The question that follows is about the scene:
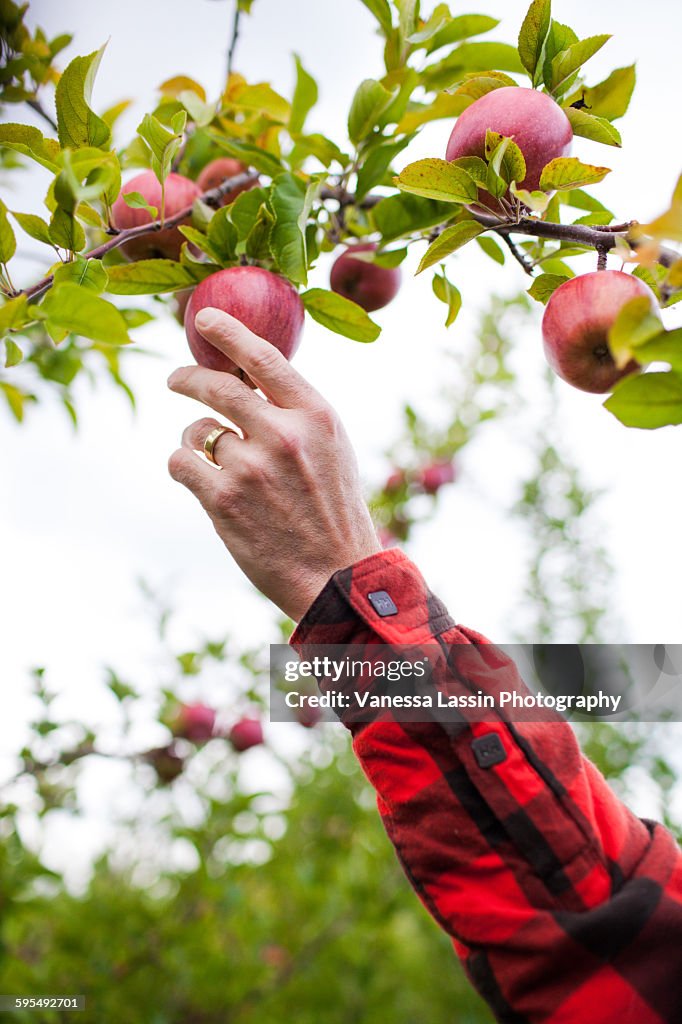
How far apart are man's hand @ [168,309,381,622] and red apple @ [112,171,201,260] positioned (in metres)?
0.26

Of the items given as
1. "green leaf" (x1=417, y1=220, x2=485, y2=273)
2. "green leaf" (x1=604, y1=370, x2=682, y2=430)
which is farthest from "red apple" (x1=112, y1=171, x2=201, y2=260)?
"green leaf" (x1=604, y1=370, x2=682, y2=430)

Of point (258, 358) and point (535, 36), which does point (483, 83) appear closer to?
point (535, 36)

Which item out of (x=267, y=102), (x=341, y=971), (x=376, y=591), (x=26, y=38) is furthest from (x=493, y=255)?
(x=341, y=971)

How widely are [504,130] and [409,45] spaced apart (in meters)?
0.34

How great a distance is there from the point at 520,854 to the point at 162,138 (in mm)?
748

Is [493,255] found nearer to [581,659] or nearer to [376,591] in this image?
[376,591]

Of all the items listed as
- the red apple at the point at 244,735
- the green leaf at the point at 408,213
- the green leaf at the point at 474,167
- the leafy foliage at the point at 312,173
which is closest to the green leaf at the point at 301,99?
the leafy foliage at the point at 312,173

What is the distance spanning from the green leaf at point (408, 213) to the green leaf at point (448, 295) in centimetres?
6

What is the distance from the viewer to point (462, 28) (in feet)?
3.05

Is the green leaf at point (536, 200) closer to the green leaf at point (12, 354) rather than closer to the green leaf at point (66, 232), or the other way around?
the green leaf at point (66, 232)

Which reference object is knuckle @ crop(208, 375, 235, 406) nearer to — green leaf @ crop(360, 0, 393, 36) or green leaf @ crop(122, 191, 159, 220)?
green leaf @ crop(122, 191, 159, 220)

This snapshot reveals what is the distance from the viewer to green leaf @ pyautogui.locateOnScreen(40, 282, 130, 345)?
0.58 m

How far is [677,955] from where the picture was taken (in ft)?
2.04

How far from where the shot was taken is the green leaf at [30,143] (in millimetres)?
720
